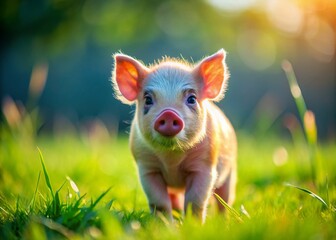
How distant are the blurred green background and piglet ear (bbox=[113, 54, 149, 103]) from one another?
972 cm

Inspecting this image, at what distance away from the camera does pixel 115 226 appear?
2242mm

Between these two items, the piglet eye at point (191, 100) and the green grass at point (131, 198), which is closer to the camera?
the green grass at point (131, 198)

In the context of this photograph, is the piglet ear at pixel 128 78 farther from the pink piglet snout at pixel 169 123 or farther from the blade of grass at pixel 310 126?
the blade of grass at pixel 310 126

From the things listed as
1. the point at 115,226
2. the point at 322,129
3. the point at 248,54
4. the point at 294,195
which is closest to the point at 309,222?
the point at 115,226

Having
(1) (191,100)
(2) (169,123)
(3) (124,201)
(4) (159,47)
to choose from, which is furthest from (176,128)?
(4) (159,47)

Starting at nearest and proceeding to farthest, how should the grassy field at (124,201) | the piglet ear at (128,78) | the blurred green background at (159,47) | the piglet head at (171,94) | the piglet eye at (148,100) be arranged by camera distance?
the grassy field at (124,201) < the piglet head at (171,94) < the piglet eye at (148,100) < the piglet ear at (128,78) < the blurred green background at (159,47)

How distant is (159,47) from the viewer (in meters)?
18.0

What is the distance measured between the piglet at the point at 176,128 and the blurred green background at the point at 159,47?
9633 mm

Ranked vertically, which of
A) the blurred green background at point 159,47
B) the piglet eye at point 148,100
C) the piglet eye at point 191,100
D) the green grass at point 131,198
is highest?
the piglet eye at point 148,100

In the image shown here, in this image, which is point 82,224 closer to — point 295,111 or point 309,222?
point 309,222

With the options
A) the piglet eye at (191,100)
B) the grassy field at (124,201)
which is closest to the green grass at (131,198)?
the grassy field at (124,201)

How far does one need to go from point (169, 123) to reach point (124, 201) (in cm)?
128

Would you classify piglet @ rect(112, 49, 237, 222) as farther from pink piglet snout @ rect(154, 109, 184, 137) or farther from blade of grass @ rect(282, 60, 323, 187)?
blade of grass @ rect(282, 60, 323, 187)

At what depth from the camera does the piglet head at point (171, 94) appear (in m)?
3.17
